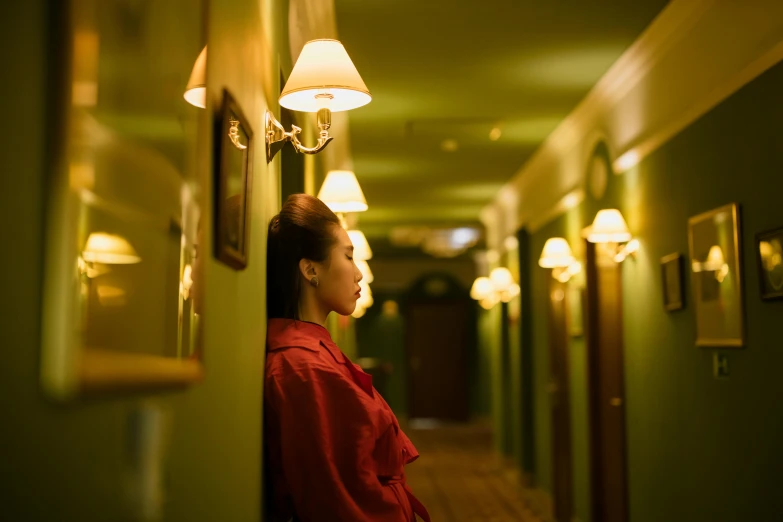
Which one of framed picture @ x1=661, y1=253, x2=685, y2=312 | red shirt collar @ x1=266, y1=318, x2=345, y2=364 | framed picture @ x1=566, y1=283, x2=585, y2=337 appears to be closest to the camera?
red shirt collar @ x1=266, y1=318, x2=345, y2=364

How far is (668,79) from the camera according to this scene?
4.33m

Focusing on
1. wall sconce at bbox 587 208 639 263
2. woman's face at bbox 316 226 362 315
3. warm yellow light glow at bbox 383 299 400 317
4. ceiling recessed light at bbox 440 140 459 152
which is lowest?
woman's face at bbox 316 226 362 315

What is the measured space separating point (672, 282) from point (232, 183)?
3229 millimetres

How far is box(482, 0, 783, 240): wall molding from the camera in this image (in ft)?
10.7

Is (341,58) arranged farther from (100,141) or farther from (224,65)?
(100,141)

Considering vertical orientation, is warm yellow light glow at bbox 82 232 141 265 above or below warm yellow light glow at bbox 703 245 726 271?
below

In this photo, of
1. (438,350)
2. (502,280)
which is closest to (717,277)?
(502,280)

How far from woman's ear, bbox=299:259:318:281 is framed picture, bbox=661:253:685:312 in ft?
8.50

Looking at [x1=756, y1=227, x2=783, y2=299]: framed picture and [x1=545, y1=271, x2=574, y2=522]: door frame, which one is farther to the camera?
[x1=545, y1=271, x2=574, y2=522]: door frame

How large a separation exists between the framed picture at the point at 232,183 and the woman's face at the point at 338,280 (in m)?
0.43

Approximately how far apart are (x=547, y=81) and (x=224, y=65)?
4.18 meters

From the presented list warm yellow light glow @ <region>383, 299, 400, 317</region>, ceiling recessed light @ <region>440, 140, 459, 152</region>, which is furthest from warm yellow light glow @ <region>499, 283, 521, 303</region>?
warm yellow light glow @ <region>383, 299, 400, 317</region>

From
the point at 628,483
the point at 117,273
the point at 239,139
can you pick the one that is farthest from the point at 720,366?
the point at 117,273

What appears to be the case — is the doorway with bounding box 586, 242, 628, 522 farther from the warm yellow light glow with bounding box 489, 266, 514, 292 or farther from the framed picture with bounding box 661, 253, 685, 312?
the warm yellow light glow with bounding box 489, 266, 514, 292
